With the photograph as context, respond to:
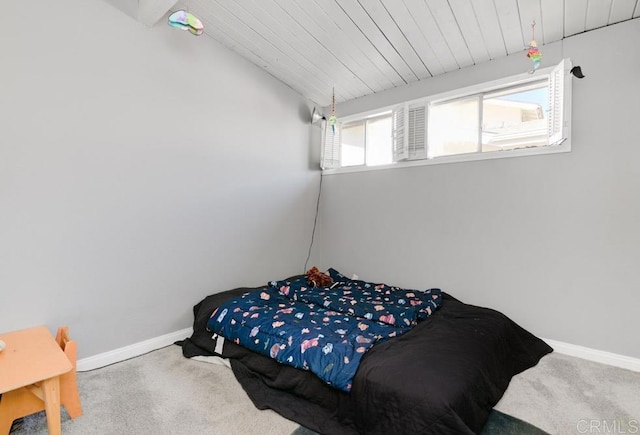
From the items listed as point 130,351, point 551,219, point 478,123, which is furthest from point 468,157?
point 130,351

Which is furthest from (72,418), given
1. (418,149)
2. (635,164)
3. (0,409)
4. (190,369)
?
(635,164)

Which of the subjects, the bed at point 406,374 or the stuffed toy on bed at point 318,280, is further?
the stuffed toy on bed at point 318,280

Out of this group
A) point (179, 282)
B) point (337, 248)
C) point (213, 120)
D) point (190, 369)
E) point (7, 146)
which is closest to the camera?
point (7, 146)

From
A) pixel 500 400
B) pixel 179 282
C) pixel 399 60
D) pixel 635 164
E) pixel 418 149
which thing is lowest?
pixel 500 400

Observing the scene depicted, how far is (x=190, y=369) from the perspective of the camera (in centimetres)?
201

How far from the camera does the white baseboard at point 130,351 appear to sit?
77.1 inches

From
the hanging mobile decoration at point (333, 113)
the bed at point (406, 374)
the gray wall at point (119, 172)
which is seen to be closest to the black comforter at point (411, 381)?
the bed at point (406, 374)

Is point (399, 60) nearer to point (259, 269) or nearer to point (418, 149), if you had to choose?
point (418, 149)

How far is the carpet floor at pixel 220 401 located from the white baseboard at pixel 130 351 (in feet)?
0.18

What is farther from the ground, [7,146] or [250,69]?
[250,69]

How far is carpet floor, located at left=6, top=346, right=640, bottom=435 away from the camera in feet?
4.83

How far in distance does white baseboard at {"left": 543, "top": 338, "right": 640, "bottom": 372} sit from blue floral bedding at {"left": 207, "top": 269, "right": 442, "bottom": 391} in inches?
37.2

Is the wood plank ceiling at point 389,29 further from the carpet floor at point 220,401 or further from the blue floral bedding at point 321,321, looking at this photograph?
the carpet floor at point 220,401

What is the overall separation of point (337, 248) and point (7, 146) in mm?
2940
